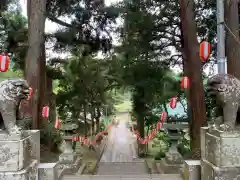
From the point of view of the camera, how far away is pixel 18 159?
3248 millimetres

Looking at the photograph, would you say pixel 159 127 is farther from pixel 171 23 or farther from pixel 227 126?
pixel 227 126

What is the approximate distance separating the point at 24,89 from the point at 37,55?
207 inches

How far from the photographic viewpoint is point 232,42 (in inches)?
295

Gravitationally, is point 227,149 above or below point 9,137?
below

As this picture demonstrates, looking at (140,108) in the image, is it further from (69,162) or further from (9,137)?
(9,137)

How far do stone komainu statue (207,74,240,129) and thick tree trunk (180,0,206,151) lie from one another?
521 centimetres

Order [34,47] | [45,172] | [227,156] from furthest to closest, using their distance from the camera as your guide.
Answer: [34,47]
[45,172]
[227,156]

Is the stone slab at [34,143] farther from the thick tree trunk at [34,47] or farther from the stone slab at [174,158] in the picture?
the stone slab at [174,158]

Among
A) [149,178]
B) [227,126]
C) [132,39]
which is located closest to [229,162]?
[227,126]

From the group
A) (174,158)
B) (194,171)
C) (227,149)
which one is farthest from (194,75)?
(227,149)

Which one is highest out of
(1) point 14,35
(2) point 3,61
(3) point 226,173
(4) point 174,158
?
(1) point 14,35

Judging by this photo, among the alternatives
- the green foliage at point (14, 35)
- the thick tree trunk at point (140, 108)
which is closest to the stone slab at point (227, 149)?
the green foliage at point (14, 35)

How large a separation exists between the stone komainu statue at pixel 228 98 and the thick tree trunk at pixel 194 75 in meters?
5.21

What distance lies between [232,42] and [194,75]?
1574mm
